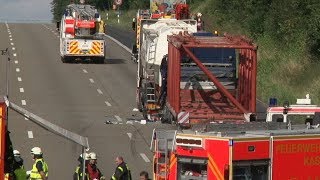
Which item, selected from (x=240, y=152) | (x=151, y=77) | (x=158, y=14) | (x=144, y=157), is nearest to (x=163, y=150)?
(x=240, y=152)

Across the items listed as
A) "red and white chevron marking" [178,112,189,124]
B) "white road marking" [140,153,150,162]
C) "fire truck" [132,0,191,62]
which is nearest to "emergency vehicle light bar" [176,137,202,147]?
"red and white chevron marking" [178,112,189,124]

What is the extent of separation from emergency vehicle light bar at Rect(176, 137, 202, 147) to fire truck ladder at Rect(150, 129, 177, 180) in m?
0.14

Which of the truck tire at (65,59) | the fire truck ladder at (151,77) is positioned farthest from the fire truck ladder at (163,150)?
the truck tire at (65,59)

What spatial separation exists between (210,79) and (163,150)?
40.2ft

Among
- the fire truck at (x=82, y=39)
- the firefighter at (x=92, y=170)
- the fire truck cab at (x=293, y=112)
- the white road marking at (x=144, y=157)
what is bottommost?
the white road marking at (x=144, y=157)

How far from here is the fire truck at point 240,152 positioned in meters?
17.4

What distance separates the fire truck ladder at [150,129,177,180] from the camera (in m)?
18.4

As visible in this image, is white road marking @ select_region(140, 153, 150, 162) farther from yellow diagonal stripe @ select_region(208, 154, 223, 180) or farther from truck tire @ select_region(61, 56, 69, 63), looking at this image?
truck tire @ select_region(61, 56, 69, 63)

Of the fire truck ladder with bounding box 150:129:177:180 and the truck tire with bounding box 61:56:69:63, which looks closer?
the fire truck ladder with bounding box 150:129:177:180

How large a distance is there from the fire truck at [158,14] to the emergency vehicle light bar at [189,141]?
2221cm

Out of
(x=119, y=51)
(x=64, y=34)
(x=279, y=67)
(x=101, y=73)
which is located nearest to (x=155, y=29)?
(x=279, y=67)

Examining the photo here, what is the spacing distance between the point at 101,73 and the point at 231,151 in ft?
119

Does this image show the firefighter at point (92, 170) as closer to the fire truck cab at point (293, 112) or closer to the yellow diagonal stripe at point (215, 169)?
the fire truck cab at point (293, 112)

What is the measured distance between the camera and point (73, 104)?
42.5m
